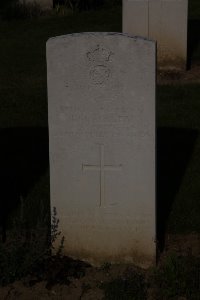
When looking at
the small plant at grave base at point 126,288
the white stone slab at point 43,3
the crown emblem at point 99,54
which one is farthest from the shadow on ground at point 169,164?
the white stone slab at point 43,3

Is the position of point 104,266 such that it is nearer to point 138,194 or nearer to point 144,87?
point 138,194

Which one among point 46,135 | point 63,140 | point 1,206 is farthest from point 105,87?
point 46,135

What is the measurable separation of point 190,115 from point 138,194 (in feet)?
14.6

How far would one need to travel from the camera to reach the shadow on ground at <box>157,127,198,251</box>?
7070 millimetres

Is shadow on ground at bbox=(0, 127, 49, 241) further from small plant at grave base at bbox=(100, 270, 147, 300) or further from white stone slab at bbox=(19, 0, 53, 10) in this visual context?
white stone slab at bbox=(19, 0, 53, 10)

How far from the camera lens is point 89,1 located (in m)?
18.5

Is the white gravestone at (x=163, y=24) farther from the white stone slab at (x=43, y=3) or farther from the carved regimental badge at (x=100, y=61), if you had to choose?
the carved regimental badge at (x=100, y=61)

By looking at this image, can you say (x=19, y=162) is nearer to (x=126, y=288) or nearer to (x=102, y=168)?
(x=102, y=168)

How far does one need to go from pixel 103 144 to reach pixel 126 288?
103 centimetres

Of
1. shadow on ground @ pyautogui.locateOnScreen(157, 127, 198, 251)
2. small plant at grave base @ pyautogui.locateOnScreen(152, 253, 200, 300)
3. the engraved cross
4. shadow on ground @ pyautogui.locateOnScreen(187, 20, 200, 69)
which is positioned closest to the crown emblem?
the engraved cross

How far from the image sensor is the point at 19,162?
27.9ft

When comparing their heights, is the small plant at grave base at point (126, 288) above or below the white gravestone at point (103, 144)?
below

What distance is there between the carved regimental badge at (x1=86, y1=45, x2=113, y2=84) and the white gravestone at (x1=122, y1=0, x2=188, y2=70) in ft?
21.4

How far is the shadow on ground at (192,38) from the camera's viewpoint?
13586mm
